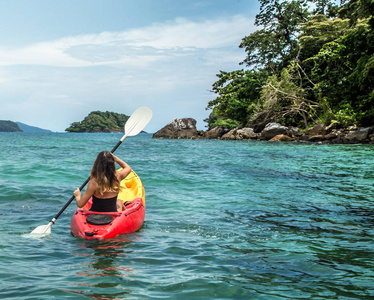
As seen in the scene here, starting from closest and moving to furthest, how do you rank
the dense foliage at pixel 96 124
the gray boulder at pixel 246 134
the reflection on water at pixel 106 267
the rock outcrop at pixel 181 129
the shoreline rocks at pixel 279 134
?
the reflection on water at pixel 106 267 < the shoreline rocks at pixel 279 134 < the gray boulder at pixel 246 134 < the rock outcrop at pixel 181 129 < the dense foliage at pixel 96 124

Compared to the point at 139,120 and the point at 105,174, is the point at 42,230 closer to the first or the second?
the point at 105,174

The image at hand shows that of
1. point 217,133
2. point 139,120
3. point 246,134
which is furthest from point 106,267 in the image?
point 217,133

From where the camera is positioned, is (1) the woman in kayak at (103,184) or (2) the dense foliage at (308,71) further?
(2) the dense foliage at (308,71)

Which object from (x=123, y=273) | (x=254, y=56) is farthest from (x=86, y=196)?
(x=254, y=56)

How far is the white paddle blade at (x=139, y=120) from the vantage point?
24.1 feet

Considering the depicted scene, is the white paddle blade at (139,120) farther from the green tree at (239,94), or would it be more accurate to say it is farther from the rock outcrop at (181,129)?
the rock outcrop at (181,129)

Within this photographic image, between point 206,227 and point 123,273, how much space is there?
2122 mm

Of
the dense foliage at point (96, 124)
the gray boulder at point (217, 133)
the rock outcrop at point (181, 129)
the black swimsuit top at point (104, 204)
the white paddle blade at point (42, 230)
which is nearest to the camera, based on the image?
the black swimsuit top at point (104, 204)

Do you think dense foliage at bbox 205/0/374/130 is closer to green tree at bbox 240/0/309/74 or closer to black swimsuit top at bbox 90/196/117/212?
green tree at bbox 240/0/309/74

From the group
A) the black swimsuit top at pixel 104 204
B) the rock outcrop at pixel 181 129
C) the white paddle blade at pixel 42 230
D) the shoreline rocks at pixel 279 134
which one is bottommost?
the white paddle blade at pixel 42 230

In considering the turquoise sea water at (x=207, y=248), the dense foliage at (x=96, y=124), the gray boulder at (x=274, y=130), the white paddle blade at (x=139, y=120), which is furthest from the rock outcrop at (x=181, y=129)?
the dense foliage at (x=96, y=124)

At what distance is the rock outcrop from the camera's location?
43531mm

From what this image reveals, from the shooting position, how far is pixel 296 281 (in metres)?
3.31

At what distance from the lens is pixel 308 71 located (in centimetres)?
3206
